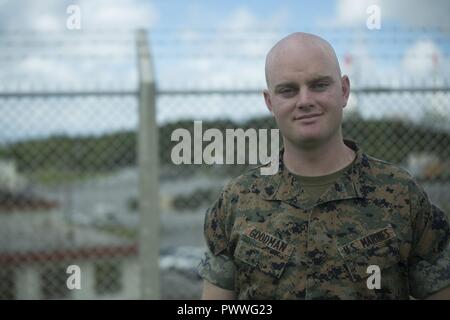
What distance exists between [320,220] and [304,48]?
0.51 meters

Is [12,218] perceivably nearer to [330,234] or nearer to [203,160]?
[203,160]

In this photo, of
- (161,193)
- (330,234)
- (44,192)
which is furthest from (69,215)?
(330,234)

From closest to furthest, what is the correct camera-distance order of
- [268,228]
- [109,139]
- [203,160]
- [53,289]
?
[268,228], [203,160], [109,139], [53,289]

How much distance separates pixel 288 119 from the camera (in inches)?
63.7

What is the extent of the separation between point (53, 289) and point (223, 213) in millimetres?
2343

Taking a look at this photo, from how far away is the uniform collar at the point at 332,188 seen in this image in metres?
1.69

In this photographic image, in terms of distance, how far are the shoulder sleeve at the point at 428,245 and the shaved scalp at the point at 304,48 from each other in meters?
0.44

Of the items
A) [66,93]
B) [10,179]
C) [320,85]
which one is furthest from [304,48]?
[10,179]
